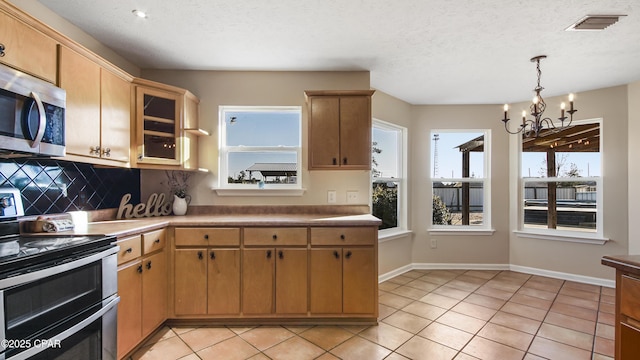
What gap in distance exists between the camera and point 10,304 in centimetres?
114

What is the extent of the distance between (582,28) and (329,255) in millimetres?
2650

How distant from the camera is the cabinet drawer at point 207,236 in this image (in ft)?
7.73

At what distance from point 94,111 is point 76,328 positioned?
144cm

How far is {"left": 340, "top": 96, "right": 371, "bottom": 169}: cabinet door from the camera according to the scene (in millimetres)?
2752

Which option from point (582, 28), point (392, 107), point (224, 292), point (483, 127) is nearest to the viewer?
point (582, 28)

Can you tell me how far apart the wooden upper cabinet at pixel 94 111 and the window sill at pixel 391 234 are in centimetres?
287

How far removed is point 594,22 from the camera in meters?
2.04

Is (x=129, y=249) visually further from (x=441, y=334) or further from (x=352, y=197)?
(x=441, y=334)

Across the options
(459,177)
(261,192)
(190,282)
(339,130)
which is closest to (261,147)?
(261,192)

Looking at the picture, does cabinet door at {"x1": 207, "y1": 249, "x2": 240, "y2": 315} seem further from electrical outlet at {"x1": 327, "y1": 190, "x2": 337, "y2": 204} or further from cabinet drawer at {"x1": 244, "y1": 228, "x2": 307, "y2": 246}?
electrical outlet at {"x1": 327, "y1": 190, "x2": 337, "y2": 204}

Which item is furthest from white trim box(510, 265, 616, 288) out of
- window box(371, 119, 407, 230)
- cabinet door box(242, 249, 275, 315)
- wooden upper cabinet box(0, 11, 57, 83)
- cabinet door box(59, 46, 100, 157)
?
wooden upper cabinet box(0, 11, 57, 83)

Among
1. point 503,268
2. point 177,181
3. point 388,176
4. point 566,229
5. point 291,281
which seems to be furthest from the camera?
point 503,268

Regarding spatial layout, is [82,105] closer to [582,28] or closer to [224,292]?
[224,292]

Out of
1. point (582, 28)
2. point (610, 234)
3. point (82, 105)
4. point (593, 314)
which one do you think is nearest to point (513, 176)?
point (610, 234)
